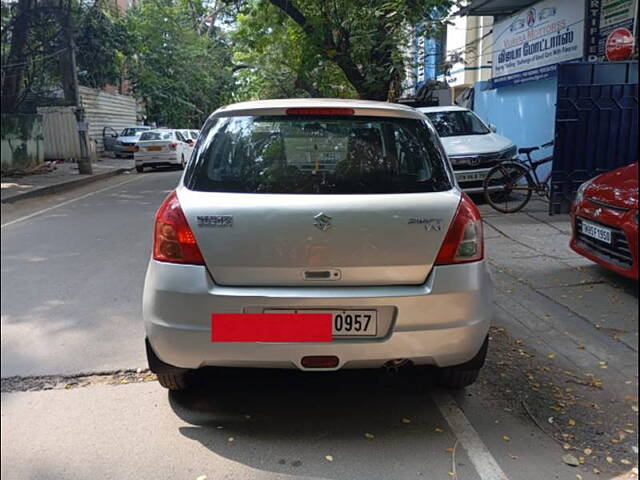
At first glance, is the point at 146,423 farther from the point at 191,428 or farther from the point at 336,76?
the point at 336,76

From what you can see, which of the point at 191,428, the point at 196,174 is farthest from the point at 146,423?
the point at 196,174

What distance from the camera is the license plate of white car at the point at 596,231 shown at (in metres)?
4.33

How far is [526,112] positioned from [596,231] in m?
7.94

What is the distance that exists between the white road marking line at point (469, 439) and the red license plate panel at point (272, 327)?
0.90 metres

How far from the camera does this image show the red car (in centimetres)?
391

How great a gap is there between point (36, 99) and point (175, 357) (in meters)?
1.47

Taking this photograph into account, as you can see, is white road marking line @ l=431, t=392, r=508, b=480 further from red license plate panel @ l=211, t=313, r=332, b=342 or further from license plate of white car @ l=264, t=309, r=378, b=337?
red license plate panel @ l=211, t=313, r=332, b=342

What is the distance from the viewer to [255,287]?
2.61 meters

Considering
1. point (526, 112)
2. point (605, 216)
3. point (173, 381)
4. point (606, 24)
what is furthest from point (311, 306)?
point (526, 112)

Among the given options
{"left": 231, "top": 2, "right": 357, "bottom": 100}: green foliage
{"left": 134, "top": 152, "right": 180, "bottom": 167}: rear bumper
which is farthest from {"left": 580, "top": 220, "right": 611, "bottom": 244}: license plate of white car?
{"left": 134, "top": 152, "right": 180, "bottom": 167}: rear bumper

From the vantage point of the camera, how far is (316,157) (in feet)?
9.62

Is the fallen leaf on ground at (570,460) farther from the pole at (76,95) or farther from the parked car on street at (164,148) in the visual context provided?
the parked car on street at (164,148)

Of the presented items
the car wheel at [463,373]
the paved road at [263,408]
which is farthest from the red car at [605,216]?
the car wheel at [463,373]

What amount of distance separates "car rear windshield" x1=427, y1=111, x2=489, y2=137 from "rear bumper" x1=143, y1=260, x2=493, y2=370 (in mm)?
8103
